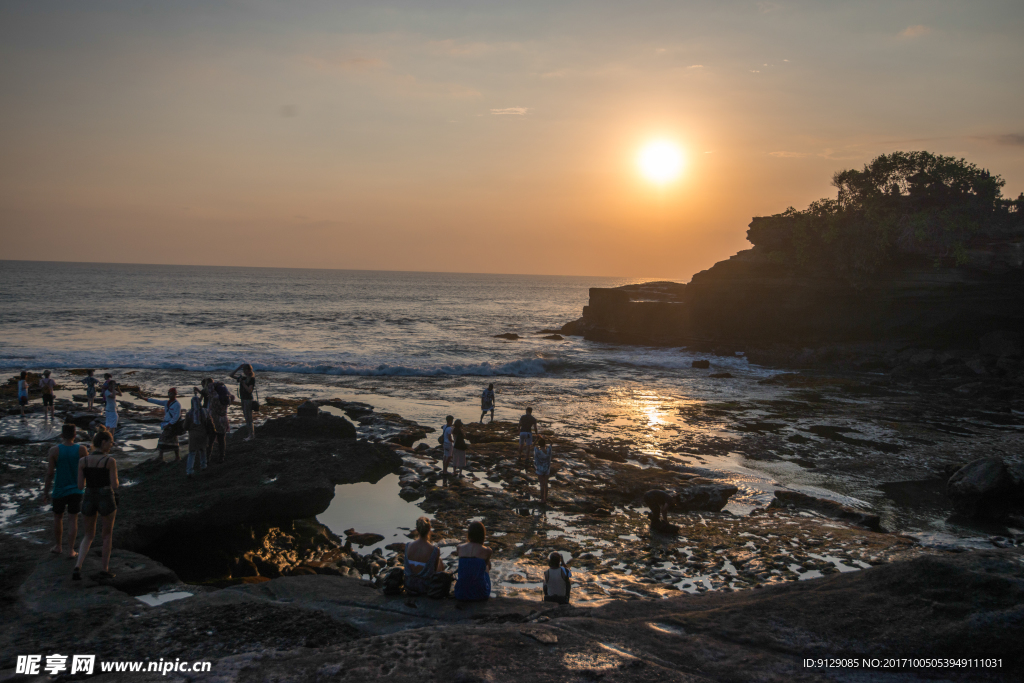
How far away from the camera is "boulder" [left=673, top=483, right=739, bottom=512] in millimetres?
11547

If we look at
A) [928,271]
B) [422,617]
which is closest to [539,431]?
[422,617]

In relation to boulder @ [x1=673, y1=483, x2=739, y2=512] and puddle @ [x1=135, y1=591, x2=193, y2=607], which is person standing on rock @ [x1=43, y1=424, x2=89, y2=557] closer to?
puddle @ [x1=135, y1=591, x2=193, y2=607]

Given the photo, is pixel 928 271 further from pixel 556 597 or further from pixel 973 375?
pixel 556 597

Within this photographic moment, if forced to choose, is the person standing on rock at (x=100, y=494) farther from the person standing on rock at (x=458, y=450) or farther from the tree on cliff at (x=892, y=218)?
the tree on cliff at (x=892, y=218)

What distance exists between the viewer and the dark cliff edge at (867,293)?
3192cm

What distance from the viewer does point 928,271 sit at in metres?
33.3

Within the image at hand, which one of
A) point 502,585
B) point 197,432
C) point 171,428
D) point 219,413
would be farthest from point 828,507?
point 171,428

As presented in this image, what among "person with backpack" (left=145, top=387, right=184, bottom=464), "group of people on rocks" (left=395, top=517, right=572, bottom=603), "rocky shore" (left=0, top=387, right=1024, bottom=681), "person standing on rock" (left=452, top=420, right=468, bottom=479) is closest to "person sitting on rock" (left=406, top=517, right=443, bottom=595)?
"group of people on rocks" (left=395, top=517, right=572, bottom=603)

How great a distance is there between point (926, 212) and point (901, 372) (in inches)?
420

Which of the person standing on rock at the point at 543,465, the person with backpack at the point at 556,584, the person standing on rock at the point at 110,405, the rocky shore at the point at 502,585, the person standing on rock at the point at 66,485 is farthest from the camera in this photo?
the person standing on rock at the point at 110,405

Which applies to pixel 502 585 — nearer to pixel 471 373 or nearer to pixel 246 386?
pixel 246 386

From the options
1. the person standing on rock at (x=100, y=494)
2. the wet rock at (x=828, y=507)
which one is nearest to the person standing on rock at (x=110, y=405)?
the person standing on rock at (x=100, y=494)

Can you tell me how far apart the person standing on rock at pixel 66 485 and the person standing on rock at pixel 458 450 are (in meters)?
7.30

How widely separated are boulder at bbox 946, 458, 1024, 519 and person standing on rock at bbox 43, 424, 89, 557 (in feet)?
54.0
